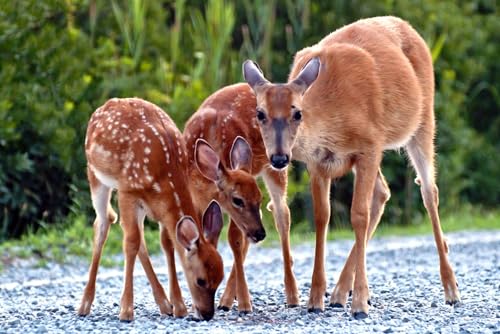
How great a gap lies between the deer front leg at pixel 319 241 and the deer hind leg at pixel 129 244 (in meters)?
1.37

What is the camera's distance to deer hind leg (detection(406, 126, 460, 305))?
32.4 ft

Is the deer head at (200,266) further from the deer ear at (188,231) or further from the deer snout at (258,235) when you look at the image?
the deer snout at (258,235)

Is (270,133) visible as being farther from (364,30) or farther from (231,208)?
(364,30)

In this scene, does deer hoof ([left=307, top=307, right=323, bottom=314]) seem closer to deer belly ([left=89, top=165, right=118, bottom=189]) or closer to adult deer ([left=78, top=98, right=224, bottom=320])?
adult deer ([left=78, top=98, right=224, bottom=320])

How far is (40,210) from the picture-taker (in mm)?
14516

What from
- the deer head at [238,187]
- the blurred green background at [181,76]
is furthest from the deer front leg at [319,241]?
the blurred green background at [181,76]

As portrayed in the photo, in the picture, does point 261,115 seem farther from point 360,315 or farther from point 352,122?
point 360,315

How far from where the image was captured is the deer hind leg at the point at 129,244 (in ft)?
29.2

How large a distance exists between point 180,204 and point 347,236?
6.79 meters

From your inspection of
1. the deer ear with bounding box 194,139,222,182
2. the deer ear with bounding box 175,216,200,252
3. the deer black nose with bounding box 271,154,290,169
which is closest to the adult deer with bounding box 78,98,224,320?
the deer ear with bounding box 175,216,200,252

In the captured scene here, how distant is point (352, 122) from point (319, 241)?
3.09 ft

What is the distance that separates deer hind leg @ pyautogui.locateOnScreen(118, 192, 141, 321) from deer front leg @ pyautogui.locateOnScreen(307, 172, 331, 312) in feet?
4.48

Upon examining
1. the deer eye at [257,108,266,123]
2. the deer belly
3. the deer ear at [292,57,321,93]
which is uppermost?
the deer ear at [292,57,321,93]

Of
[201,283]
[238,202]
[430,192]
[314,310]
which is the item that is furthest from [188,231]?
[430,192]
